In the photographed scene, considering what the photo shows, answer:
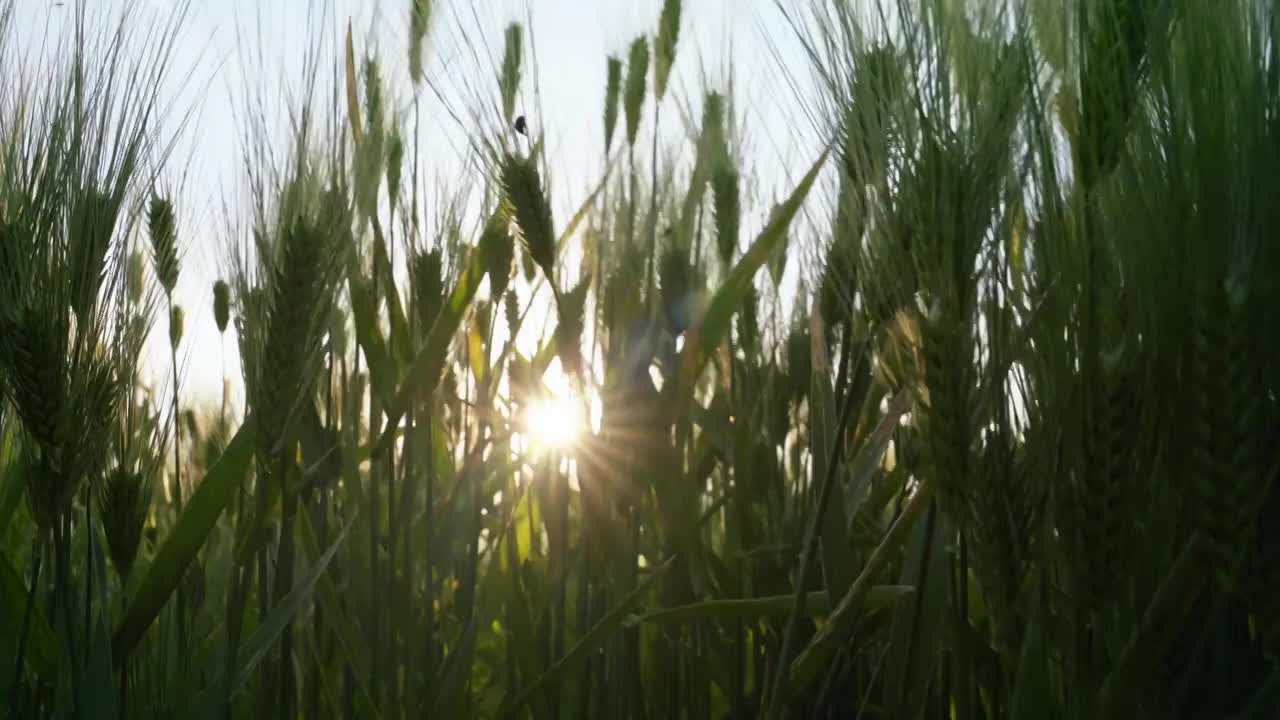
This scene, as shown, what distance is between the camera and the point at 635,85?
1.18 metres

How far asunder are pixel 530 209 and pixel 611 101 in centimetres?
32

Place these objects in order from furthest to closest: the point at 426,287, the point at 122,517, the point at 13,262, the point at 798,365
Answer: the point at 798,365 → the point at 426,287 → the point at 122,517 → the point at 13,262

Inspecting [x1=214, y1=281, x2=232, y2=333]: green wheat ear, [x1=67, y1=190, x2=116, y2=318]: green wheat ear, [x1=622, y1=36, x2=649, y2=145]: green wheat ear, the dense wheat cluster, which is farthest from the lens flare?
[x1=214, y1=281, x2=232, y2=333]: green wheat ear

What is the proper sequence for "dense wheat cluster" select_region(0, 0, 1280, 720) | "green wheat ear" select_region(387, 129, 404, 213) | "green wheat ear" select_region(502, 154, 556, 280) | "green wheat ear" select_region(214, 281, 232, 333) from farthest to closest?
"green wheat ear" select_region(214, 281, 232, 333) < "green wheat ear" select_region(387, 129, 404, 213) < "green wheat ear" select_region(502, 154, 556, 280) < "dense wheat cluster" select_region(0, 0, 1280, 720)

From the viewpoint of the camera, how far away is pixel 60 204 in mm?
813

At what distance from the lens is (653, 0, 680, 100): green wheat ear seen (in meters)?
1.23

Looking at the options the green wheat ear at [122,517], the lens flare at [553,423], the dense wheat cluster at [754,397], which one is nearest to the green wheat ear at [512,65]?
the dense wheat cluster at [754,397]

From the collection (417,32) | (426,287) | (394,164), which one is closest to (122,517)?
(426,287)

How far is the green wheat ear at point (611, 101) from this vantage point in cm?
118

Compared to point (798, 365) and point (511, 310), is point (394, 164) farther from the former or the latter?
point (798, 365)

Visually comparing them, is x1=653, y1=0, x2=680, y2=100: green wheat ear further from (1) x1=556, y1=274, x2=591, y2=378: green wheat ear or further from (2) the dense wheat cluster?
(1) x1=556, y1=274, x2=591, y2=378: green wheat ear

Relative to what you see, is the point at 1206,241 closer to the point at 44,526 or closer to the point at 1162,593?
the point at 1162,593

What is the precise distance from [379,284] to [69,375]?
0.36 meters

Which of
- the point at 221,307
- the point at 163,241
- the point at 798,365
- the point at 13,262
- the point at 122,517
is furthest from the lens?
the point at 221,307
